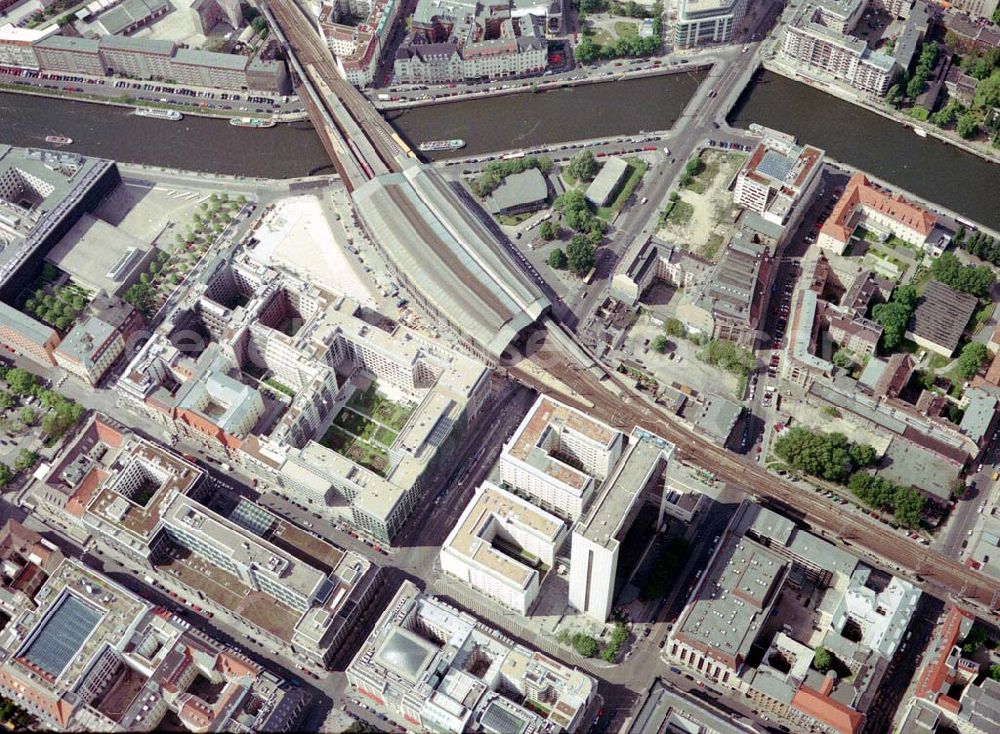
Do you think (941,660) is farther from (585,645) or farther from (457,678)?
(457,678)

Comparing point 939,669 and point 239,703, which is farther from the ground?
point 939,669

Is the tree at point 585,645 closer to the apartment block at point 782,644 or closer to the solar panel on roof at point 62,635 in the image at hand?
the apartment block at point 782,644

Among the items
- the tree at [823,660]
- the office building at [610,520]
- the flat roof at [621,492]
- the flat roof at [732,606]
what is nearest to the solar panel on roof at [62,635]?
the office building at [610,520]

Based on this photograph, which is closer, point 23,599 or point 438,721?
point 438,721

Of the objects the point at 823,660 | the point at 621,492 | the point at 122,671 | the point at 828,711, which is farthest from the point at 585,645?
the point at 122,671

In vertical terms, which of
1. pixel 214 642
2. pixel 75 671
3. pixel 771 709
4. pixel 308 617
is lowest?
pixel 75 671

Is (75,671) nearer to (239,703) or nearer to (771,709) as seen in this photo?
(239,703)

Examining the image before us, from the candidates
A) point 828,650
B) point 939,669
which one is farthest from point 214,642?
point 939,669

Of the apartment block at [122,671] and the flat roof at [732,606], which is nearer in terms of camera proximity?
the apartment block at [122,671]
